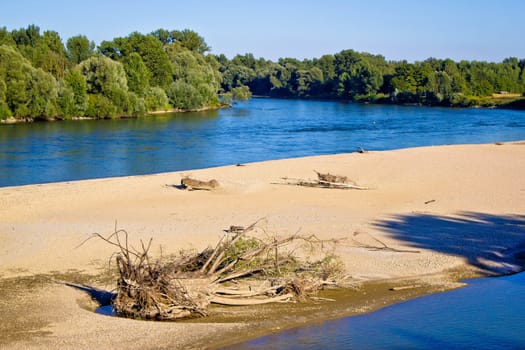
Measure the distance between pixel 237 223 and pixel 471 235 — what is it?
535cm

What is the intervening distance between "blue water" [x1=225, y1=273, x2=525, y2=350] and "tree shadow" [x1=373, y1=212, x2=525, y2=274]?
1.72 metres

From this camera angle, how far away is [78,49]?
275 ft

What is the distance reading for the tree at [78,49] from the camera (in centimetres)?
8362

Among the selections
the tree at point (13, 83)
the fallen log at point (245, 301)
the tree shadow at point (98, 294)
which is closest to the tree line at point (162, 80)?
the tree at point (13, 83)

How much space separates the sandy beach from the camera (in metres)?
9.45

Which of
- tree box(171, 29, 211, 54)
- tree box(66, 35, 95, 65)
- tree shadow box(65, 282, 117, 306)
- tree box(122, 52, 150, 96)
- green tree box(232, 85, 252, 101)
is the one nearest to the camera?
tree shadow box(65, 282, 117, 306)

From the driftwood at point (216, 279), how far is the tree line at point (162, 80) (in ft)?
158

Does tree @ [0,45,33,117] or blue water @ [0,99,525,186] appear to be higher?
tree @ [0,45,33,117]

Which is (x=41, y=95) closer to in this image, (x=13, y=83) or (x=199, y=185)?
(x=13, y=83)

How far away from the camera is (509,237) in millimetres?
14742

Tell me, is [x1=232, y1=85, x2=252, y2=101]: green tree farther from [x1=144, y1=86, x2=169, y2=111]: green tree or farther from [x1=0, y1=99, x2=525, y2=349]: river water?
[x1=144, y1=86, x2=169, y2=111]: green tree

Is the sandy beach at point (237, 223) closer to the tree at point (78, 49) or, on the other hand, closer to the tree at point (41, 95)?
the tree at point (41, 95)

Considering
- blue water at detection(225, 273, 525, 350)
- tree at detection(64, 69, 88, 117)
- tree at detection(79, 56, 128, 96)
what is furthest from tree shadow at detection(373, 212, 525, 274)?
tree at detection(79, 56, 128, 96)

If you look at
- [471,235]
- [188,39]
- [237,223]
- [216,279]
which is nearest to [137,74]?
[188,39]
